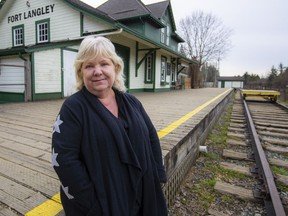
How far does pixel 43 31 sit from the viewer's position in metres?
14.6

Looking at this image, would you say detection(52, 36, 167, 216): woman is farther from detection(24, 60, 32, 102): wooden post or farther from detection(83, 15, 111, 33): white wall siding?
detection(83, 15, 111, 33): white wall siding

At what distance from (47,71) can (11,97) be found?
2161 millimetres

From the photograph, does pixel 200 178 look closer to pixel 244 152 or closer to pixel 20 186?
pixel 244 152

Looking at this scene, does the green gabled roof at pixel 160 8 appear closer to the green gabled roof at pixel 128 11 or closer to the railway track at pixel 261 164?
the green gabled roof at pixel 128 11

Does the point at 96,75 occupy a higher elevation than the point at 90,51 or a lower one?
lower

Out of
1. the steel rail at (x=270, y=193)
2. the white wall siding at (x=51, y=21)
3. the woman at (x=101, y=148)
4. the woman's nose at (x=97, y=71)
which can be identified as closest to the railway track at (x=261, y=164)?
the steel rail at (x=270, y=193)

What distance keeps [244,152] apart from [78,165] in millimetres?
4859

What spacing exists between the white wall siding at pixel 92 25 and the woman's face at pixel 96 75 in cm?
1062

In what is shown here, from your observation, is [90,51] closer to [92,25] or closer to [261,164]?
[261,164]

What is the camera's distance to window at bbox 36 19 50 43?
14.2 metres

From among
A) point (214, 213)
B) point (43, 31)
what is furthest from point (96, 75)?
point (43, 31)

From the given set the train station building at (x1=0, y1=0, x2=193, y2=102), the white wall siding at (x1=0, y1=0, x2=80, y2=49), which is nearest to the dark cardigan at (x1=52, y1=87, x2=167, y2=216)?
the train station building at (x1=0, y1=0, x2=193, y2=102)

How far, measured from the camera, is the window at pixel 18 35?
1567cm

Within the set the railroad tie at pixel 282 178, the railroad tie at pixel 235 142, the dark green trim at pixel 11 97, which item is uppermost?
the dark green trim at pixel 11 97
